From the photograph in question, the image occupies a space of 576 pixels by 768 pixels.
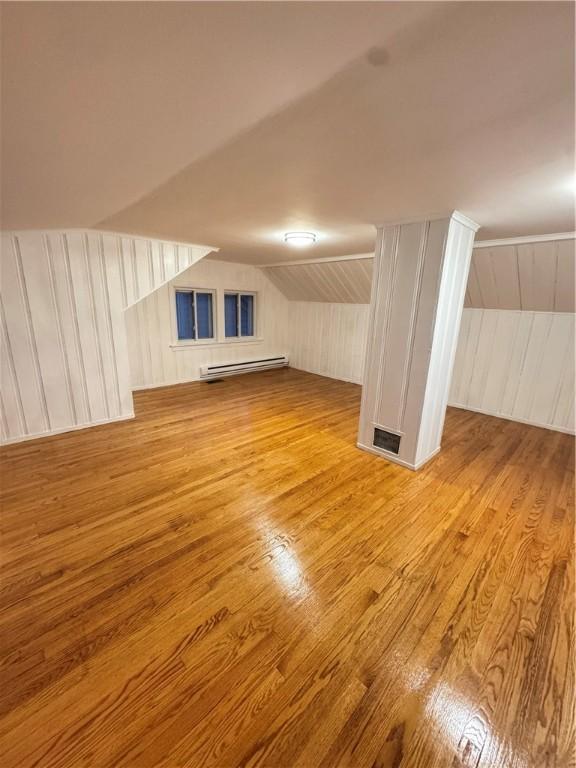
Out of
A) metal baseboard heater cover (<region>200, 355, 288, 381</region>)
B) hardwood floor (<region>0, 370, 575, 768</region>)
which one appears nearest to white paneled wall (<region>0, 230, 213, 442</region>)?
hardwood floor (<region>0, 370, 575, 768</region>)

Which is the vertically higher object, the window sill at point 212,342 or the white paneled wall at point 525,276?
the white paneled wall at point 525,276

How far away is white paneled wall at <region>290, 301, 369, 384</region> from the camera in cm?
565

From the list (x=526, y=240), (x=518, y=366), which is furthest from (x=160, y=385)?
(x=518, y=366)

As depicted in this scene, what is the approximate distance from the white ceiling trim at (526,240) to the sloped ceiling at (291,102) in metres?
1.03

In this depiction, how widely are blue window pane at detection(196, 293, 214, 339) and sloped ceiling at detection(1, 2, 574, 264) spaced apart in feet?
11.4

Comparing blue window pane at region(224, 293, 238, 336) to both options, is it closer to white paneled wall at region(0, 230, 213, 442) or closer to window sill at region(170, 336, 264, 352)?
window sill at region(170, 336, 264, 352)

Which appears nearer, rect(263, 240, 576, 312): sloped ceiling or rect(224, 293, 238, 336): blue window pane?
rect(263, 240, 576, 312): sloped ceiling

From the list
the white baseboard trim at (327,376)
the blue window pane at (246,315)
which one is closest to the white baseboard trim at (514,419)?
the white baseboard trim at (327,376)

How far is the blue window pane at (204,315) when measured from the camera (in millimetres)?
5519

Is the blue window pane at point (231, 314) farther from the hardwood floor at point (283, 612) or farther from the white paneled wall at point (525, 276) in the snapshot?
the white paneled wall at point (525, 276)

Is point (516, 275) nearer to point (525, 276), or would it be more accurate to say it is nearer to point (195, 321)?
point (525, 276)

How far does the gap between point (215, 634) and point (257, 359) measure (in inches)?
204

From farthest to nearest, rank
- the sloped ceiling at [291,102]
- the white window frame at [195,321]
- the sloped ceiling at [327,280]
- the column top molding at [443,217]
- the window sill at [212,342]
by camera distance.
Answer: the window sill at [212,342], the white window frame at [195,321], the sloped ceiling at [327,280], the column top molding at [443,217], the sloped ceiling at [291,102]

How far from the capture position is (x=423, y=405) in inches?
105
